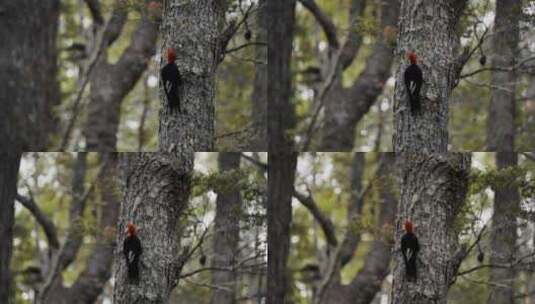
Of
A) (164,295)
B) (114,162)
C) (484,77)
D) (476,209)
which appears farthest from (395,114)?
(484,77)

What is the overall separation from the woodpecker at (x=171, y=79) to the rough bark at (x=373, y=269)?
9.82 ft

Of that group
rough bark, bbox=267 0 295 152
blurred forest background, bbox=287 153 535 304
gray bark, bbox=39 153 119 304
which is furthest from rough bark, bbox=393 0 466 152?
gray bark, bbox=39 153 119 304

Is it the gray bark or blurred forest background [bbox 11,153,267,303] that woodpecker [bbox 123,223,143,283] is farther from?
the gray bark

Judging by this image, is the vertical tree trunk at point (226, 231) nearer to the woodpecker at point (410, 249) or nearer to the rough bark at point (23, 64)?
the woodpecker at point (410, 249)

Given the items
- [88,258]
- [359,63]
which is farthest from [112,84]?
[359,63]

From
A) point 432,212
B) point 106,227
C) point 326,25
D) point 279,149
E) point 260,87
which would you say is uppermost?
point 326,25

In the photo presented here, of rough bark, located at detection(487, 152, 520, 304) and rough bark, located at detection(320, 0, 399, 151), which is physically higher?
rough bark, located at detection(320, 0, 399, 151)

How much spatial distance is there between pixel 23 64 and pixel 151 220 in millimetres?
1673

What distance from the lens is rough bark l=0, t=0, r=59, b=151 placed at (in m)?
7.93

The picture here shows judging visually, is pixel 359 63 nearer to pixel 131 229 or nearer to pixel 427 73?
pixel 427 73

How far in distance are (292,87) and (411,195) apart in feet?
14.3

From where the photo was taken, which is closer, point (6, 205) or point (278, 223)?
point (6, 205)

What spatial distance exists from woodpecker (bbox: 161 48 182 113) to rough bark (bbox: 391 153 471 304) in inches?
79.9

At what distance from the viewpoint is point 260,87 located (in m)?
11.0
